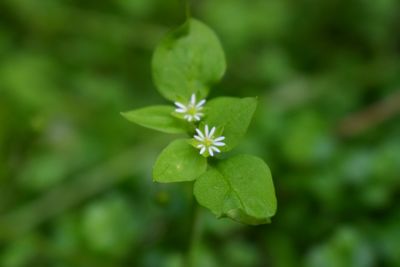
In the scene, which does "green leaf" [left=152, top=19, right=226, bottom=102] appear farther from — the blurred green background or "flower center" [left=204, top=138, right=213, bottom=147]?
the blurred green background

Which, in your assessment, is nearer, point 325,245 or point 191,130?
point 191,130

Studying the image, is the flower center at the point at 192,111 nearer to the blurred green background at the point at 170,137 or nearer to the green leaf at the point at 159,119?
the green leaf at the point at 159,119

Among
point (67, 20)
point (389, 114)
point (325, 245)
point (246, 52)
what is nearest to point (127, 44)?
point (67, 20)

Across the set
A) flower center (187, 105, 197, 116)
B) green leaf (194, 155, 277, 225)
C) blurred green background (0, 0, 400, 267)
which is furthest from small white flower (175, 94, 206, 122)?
blurred green background (0, 0, 400, 267)

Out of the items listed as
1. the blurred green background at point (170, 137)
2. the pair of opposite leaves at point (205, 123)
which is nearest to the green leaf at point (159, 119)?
the pair of opposite leaves at point (205, 123)

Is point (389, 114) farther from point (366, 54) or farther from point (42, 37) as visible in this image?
point (42, 37)

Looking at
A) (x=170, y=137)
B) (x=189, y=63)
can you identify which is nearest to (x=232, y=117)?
(x=189, y=63)
